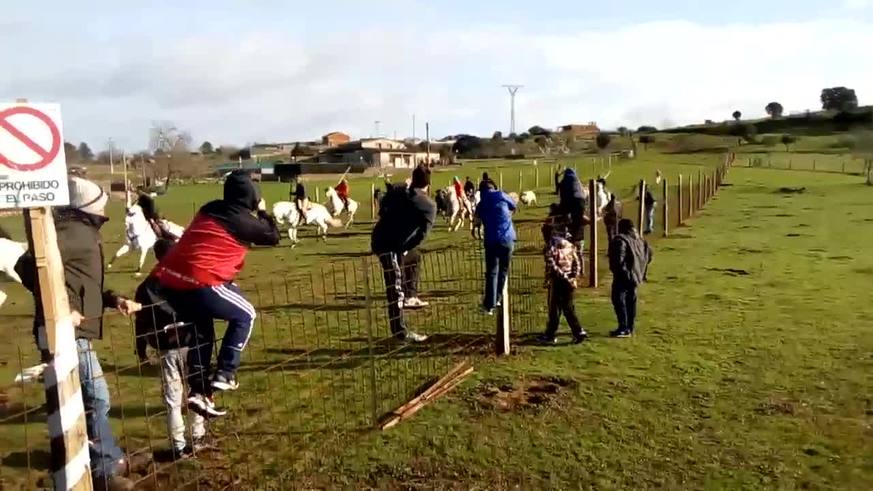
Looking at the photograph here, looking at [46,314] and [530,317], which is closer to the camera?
[46,314]

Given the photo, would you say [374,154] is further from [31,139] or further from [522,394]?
[31,139]

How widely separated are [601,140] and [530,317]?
85.7 m

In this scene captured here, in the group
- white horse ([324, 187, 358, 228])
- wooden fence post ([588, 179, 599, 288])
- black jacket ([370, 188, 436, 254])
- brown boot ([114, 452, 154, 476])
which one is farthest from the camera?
white horse ([324, 187, 358, 228])

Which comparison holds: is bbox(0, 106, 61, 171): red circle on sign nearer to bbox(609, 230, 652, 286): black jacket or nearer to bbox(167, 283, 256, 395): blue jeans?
bbox(167, 283, 256, 395): blue jeans

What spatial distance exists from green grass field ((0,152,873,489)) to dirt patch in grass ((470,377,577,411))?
0.04 metres

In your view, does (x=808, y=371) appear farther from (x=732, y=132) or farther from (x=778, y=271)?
(x=732, y=132)

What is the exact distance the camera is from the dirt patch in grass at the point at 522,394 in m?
7.38

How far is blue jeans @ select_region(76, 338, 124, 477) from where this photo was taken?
5238mm

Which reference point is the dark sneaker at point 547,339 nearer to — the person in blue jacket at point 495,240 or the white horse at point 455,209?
the person in blue jacket at point 495,240

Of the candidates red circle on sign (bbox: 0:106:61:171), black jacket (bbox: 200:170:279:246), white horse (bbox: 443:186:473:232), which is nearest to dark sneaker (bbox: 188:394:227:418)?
black jacket (bbox: 200:170:279:246)

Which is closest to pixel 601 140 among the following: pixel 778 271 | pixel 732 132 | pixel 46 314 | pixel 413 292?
pixel 732 132

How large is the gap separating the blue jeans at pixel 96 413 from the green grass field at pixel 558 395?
280 millimetres

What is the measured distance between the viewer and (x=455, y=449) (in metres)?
6.32

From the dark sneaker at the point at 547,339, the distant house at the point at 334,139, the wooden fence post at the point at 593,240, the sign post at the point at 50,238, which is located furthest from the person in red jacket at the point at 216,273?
the distant house at the point at 334,139
